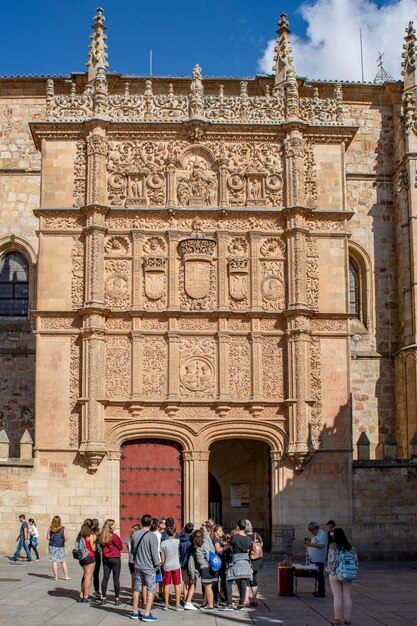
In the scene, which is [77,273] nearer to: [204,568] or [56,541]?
[56,541]

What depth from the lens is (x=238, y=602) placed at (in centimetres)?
1847

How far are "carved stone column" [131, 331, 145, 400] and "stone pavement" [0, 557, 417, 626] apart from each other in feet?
21.3

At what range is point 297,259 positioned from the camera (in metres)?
29.0

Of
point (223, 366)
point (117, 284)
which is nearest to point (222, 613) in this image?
point (223, 366)

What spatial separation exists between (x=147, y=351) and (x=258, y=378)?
11.3 ft

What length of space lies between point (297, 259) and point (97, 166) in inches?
269

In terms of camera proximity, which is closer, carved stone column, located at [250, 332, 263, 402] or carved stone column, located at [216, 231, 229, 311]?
carved stone column, located at [250, 332, 263, 402]

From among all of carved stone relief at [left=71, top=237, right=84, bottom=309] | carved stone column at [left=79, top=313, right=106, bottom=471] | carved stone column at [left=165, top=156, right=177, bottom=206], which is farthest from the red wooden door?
carved stone column at [left=165, top=156, right=177, bottom=206]

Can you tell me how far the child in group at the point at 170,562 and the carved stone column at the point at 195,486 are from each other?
9575 millimetres

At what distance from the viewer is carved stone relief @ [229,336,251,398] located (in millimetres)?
28500

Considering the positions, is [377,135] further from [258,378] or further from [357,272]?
[258,378]

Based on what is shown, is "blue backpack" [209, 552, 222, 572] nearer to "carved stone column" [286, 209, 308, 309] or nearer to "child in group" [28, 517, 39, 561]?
"child in group" [28, 517, 39, 561]

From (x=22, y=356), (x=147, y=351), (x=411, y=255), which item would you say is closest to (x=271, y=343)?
(x=147, y=351)

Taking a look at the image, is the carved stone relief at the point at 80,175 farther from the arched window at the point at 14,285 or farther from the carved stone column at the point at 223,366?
the arched window at the point at 14,285
